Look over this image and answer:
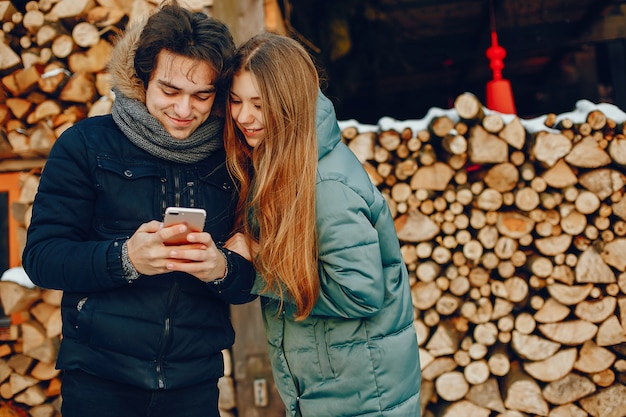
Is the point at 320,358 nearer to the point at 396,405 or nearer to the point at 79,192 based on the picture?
the point at 396,405

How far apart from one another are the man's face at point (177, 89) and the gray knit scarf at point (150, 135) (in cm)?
3

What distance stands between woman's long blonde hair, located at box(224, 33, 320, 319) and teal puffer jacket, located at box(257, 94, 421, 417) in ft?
0.15

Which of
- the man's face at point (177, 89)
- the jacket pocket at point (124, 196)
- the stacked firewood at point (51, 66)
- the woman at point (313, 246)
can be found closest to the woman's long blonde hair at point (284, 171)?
the woman at point (313, 246)

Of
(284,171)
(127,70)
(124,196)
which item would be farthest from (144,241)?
(127,70)

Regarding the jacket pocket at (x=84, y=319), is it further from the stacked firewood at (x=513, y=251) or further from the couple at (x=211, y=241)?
the stacked firewood at (x=513, y=251)

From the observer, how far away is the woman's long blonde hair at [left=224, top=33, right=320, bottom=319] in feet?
5.51

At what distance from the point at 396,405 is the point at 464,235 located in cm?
164

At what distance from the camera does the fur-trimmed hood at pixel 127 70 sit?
1.74 meters

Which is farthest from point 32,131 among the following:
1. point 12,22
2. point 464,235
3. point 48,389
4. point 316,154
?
point 464,235

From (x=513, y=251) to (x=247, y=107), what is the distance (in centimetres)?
211

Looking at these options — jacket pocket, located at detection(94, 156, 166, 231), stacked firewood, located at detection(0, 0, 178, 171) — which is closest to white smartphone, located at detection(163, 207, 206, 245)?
jacket pocket, located at detection(94, 156, 166, 231)

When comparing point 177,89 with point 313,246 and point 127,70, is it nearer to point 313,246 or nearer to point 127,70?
point 127,70

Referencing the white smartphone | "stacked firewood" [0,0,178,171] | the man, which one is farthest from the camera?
"stacked firewood" [0,0,178,171]

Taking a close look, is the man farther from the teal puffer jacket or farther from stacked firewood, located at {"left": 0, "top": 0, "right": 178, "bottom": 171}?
stacked firewood, located at {"left": 0, "top": 0, "right": 178, "bottom": 171}
